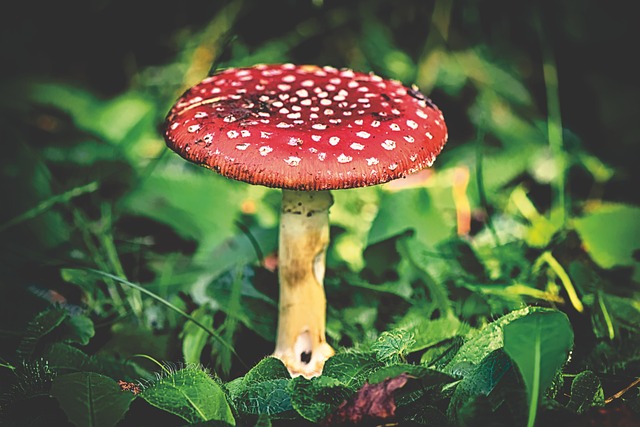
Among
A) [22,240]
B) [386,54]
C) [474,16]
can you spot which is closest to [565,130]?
[474,16]

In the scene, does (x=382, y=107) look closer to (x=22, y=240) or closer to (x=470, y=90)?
(x=22, y=240)

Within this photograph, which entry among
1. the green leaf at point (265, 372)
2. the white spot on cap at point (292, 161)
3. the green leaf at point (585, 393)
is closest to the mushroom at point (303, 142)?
the white spot on cap at point (292, 161)

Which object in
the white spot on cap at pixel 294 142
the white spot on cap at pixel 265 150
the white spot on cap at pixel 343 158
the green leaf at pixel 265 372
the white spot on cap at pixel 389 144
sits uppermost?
the white spot on cap at pixel 294 142

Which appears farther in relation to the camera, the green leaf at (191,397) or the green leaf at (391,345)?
the green leaf at (391,345)

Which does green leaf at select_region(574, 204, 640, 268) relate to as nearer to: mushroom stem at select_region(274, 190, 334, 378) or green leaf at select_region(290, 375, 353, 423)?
mushroom stem at select_region(274, 190, 334, 378)

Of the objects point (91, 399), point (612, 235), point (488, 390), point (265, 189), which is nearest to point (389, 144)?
point (488, 390)

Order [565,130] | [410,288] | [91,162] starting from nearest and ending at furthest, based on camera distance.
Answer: [410,288]
[91,162]
[565,130]

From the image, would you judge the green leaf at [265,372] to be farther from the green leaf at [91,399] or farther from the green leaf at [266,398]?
the green leaf at [91,399]

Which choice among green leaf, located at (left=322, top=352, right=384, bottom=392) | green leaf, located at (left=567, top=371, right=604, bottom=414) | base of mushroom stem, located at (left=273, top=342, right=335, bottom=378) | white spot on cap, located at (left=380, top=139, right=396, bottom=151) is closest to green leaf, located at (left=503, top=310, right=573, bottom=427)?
green leaf, located at (left=567, top=371, right=604, bottom=414)
